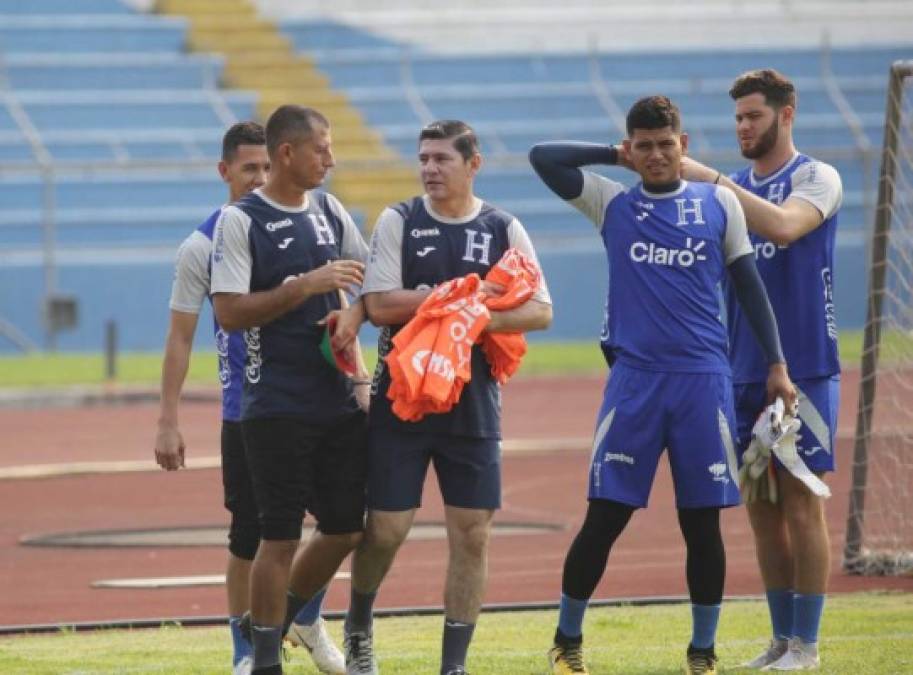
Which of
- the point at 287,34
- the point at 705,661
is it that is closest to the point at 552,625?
the point at 705,661

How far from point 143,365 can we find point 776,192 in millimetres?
21303

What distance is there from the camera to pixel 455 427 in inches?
326

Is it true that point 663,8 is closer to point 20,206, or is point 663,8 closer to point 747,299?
point 20,206

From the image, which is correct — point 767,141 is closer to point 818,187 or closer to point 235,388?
point 818,187

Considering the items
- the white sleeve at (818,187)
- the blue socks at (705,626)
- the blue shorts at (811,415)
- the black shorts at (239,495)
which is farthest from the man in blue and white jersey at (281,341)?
the white sleeve at (818,187)

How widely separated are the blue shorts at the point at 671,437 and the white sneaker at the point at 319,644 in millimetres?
1397

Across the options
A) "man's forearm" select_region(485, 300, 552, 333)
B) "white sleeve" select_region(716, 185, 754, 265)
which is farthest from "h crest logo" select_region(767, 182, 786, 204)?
"man's forearm" select_region(485, 300, 552, 333)

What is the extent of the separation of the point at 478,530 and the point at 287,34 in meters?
34.6

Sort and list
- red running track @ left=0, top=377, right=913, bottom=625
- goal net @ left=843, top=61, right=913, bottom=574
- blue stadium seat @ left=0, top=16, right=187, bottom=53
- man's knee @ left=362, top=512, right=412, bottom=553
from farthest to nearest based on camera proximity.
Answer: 1. blue stadium seat @ left=0, top=16, right=187, bottom=53
2. goal net @ left=843, top=61, right=913, bottom=574
3. red running track @ left=0, top=377, right=913, bottom=625
4. man's knee @ left=362, top=512, right=412, bottom=553

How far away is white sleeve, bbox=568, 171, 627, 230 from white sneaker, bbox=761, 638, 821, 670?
6.51 ft

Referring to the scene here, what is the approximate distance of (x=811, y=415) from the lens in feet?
30.1

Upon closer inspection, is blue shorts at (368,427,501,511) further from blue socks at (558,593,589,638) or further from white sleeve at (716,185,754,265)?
white sleeve at (716,185,754,265)

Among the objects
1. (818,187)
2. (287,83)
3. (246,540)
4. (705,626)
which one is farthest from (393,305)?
(287,83)

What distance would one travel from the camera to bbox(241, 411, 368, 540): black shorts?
8023mm
